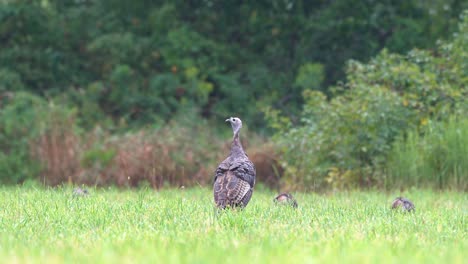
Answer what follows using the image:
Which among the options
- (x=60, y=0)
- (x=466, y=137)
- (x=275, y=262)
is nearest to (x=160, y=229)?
(x=275, y=262)

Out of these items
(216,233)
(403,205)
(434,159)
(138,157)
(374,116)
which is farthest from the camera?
(138,157)

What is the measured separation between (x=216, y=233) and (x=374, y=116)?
35.8ft

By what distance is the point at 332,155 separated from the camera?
760 inches

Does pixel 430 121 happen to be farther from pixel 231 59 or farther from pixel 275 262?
pixel 275 262

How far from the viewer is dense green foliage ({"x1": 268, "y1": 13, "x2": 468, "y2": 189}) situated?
18672mm

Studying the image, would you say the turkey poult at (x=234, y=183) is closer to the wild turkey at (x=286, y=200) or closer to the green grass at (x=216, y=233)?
the green grass at (x=216, y=233)

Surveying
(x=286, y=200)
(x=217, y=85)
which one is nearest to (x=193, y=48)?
(x=217, y=85)

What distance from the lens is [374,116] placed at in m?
18.7

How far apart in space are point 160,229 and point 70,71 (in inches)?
759

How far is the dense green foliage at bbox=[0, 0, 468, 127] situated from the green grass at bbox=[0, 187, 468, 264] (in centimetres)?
1403

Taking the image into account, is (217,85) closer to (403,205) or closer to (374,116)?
(374,116)

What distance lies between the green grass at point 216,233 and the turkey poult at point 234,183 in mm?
181

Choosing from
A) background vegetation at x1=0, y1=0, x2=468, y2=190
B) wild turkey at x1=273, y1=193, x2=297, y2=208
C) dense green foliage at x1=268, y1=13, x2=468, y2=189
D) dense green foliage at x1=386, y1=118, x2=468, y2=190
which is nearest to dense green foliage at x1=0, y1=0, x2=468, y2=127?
background vegetation at x1=0, y1=0, x2=468, y2=190

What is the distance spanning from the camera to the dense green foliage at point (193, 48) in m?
26.0
